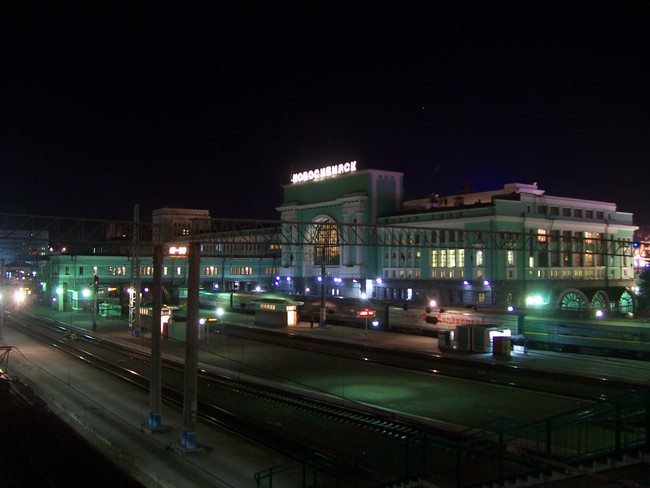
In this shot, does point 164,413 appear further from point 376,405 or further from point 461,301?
point 461,301

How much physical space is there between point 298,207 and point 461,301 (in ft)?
103

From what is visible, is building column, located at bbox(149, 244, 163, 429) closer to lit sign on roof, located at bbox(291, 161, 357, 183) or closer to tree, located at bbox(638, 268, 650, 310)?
tree, located at bbox(638, 268, 650, 310)

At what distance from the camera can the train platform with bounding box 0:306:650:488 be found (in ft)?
49.1

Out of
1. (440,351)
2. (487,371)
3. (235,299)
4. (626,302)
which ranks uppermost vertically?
(626,302)

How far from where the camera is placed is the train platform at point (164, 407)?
49.1 feet

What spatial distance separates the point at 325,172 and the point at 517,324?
51.6m

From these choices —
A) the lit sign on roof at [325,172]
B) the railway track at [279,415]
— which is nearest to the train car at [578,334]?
the railway track at [279,415]

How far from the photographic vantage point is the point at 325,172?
86688mm

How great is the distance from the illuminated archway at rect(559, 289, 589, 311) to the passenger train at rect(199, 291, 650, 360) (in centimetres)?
962

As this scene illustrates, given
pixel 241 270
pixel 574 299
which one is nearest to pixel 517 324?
pixel 574 299

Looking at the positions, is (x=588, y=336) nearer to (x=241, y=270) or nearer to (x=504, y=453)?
(x=504, y=453)

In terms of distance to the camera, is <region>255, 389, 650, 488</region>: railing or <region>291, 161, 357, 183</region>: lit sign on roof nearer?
<region>255, 389, 650, 488</region>: railing

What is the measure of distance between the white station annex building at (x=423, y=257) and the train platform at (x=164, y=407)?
1890 cm

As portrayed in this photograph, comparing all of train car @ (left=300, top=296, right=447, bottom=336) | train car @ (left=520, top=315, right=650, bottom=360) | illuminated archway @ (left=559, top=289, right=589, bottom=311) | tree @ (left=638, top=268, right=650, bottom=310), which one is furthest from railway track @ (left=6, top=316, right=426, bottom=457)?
tree @ (left=638, top=268, right=650, bottom=310)
